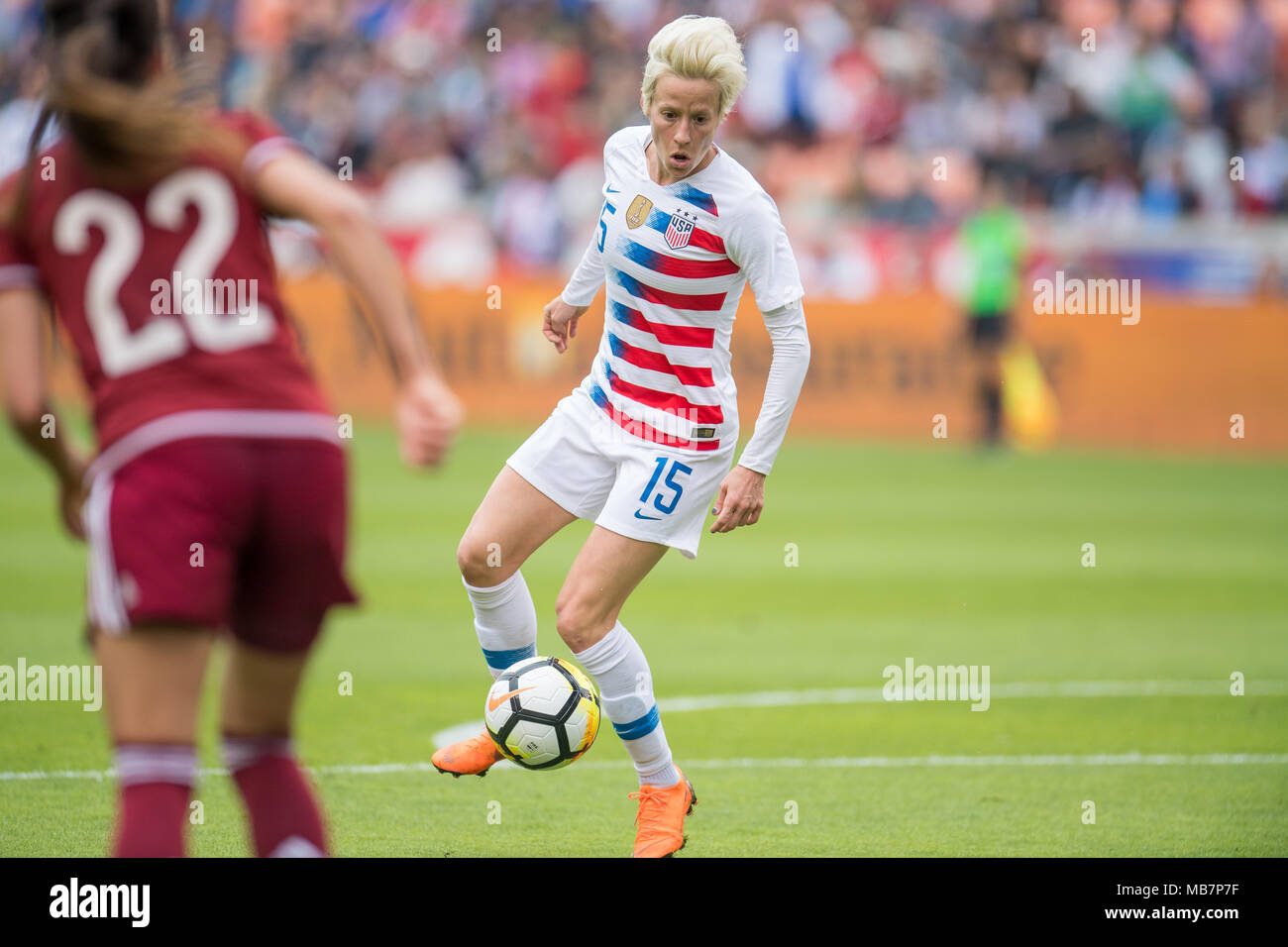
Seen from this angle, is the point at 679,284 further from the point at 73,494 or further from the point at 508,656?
the point at 73,494

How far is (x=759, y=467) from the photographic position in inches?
198

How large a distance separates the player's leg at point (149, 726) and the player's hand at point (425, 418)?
540 millimetres

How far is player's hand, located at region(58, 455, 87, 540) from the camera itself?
3539mm

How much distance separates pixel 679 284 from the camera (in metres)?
5.26

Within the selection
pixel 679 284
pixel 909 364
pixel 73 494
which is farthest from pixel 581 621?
pixel 909 364

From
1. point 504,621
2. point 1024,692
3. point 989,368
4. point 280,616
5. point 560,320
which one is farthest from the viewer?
point 989,368

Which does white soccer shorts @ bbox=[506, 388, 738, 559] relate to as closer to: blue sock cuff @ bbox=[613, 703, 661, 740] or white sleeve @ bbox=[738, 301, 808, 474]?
white sleeve @ bbox=[738, 301, 808, 474]

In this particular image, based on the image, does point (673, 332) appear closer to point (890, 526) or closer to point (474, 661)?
point (474, 661)

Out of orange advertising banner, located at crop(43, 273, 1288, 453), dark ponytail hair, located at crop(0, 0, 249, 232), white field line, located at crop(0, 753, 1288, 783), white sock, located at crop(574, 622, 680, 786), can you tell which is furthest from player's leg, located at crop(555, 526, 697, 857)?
orange advertising banner, located at crop(43, 273, 1288, 453)

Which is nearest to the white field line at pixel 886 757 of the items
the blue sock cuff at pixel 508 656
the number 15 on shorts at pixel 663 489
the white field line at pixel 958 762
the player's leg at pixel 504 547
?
the white field line at pixel 958 762

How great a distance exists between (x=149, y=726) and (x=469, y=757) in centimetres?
259

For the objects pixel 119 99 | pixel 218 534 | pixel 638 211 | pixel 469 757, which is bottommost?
pixel 469 757

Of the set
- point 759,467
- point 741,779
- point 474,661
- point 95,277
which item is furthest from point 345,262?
point 474,661

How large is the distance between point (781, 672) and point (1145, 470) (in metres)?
9.46
